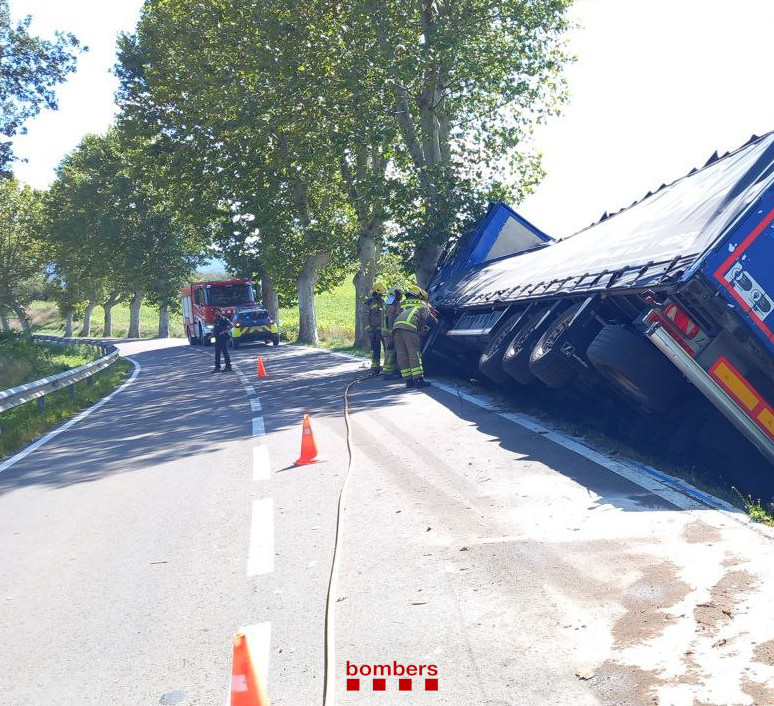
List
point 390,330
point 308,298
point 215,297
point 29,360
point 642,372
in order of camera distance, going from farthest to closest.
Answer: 1. point 215,297
2. point 308,298
3. point 29,360
4. point 390,330
5. point 642,372

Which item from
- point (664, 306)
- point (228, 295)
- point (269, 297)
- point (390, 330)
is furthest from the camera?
point (269, 297)

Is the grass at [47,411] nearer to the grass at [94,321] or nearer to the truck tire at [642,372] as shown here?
the truck tire at [642,372]

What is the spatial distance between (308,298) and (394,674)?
121 feet

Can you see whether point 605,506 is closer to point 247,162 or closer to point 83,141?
point 247,162

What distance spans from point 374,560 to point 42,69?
24644 millimetres

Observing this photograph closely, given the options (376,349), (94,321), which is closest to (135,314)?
(94,321)

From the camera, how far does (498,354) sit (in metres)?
12.4

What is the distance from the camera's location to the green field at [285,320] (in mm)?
47656

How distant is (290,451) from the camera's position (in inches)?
411

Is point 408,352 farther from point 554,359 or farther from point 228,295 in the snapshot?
point 228,295

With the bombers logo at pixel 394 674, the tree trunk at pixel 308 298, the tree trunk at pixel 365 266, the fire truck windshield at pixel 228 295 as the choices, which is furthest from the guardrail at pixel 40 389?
the fire truck windshield at pixel 228 295

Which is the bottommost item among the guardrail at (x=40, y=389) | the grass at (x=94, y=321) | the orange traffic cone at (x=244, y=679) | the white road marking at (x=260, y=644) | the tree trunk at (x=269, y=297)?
the grass at (x=94, y=321)

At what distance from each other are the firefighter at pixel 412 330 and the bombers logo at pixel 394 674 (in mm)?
11626

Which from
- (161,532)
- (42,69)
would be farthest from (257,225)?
(161,532)
